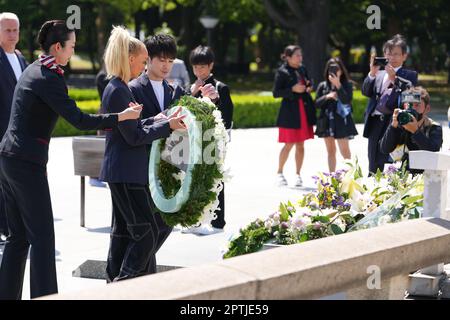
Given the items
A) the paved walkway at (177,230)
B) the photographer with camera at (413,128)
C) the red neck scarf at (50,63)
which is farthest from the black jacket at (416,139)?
the red neck scarf at (50,63)

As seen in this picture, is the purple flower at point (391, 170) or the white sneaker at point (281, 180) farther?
the white sneaker at point (281, 180)

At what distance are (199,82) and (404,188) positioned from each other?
2481 mm

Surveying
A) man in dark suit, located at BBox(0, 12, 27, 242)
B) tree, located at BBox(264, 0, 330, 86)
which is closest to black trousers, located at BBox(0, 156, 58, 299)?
man in dark suit, located at BBox(0, 12, 27, 242)

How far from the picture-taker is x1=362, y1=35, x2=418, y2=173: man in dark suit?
9.14 meters

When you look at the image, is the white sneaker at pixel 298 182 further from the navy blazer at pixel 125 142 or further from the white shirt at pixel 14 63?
the navy blazer at pixel 125 142

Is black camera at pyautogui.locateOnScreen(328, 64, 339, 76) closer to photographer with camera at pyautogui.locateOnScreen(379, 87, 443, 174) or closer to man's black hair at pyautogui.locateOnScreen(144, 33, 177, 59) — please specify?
photographer with camera at pyautogui.locateOnScreen(379, 87, 443, 174)

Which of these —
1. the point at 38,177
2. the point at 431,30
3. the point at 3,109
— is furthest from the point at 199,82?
the point at 431,30

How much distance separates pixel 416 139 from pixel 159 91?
239 centimetres

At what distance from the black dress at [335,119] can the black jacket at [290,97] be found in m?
0.14

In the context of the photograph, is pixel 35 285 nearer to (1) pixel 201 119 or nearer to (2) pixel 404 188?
(1) pixel 201 119

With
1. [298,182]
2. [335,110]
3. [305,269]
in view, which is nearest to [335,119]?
[335,110]

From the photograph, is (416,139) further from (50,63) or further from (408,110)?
(50,63)

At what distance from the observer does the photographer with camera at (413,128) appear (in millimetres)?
7766

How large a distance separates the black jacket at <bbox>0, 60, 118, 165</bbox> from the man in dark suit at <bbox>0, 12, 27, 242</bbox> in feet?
7.79
